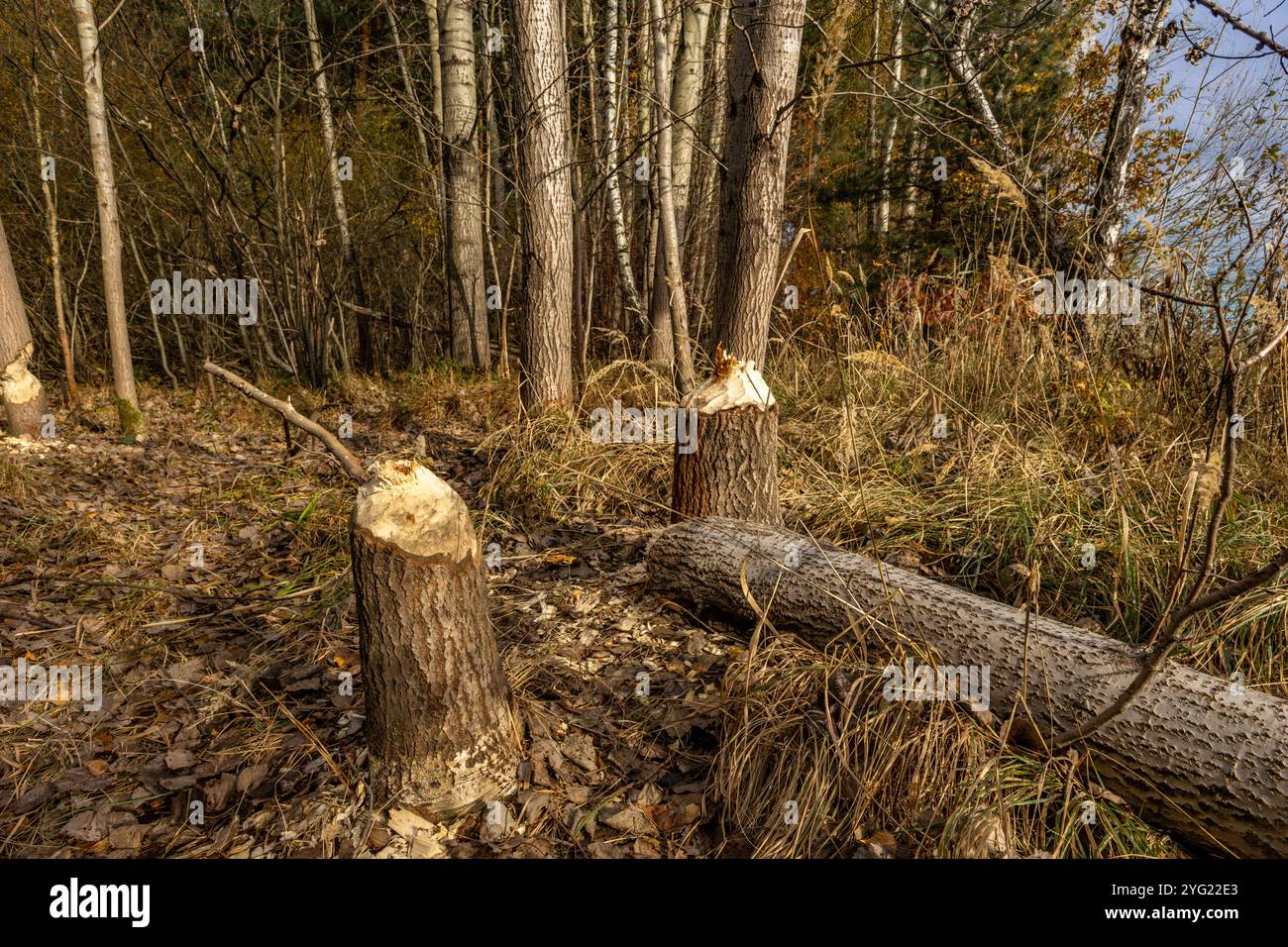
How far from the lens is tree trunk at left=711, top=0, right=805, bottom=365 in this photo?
3.71 m

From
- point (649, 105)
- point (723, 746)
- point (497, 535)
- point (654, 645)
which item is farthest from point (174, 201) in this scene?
point (723, 746)

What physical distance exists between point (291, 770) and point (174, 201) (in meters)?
8.05

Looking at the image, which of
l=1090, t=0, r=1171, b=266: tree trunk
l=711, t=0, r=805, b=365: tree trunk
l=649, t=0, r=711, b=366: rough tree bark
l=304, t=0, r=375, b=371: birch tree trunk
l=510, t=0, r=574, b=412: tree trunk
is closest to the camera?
l=711, t=0, r=805, b=365: tree trunk

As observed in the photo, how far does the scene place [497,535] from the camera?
3771 millimetres

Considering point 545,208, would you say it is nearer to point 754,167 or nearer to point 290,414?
point 754,167

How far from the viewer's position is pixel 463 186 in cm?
698

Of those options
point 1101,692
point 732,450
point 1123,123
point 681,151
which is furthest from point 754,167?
point 681,151

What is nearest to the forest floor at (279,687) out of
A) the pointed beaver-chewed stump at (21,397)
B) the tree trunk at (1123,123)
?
the pointed beaver-chewed stump at (21,397)

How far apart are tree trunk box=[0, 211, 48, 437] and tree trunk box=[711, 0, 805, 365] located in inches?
220

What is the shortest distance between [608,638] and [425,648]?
1071 millimetres

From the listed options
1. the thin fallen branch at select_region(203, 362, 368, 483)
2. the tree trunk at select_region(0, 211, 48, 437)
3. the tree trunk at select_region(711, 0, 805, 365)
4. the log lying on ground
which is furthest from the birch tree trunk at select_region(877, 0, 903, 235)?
the tree trunk at select_region(0, 211, 48, 437)

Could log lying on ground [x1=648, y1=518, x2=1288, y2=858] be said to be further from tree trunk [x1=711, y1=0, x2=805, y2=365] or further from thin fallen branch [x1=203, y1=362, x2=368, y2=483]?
tree trunk [x1=711, y1=0, x2=805, y2=365]

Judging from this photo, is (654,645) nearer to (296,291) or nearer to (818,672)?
(818,672)

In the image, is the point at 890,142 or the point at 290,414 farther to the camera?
the point at 890,142
